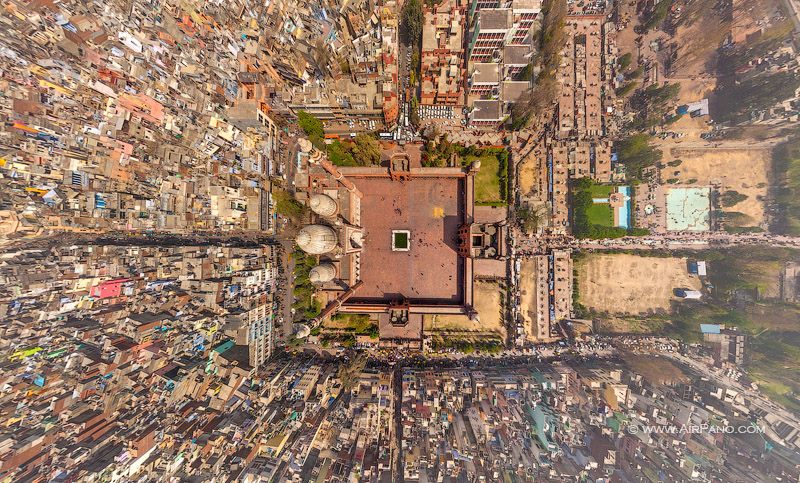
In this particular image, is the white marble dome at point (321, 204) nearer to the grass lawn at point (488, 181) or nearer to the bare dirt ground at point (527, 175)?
the grass lawn at point (488, 181)

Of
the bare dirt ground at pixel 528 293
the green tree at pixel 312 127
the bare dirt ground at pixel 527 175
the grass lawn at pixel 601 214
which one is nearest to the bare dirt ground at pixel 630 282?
the grass lawn at pixel 601 214

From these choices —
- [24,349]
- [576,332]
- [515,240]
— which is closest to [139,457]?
[24,349]

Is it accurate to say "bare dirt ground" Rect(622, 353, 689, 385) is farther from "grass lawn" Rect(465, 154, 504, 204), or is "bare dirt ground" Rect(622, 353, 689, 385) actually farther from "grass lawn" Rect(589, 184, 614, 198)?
"grass lawn" Rect(465, 154, 504, 204)

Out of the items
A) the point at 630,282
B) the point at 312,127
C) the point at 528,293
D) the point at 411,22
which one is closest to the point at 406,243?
the point at 528,293

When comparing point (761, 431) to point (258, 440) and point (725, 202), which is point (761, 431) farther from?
point (258, 440)
